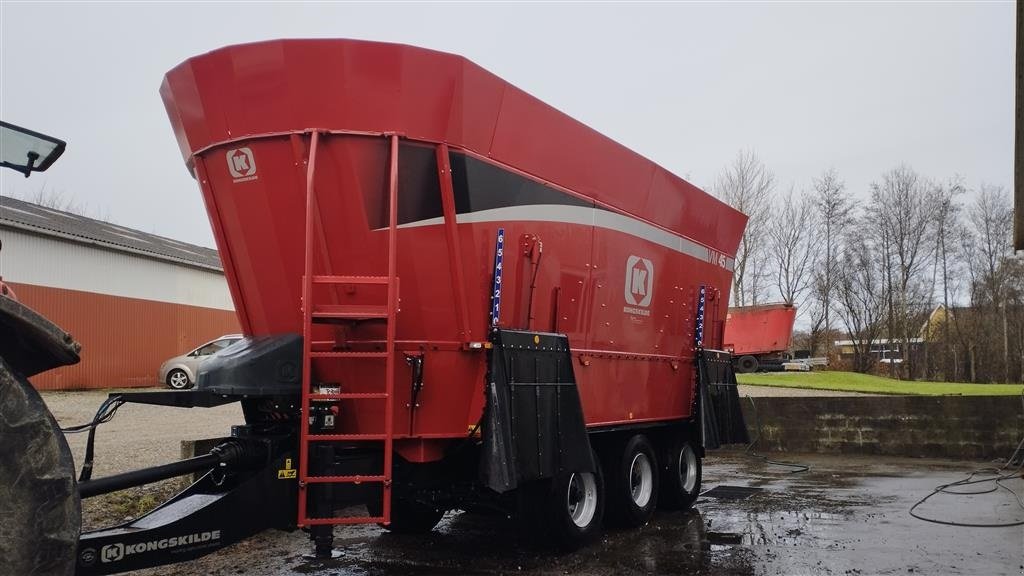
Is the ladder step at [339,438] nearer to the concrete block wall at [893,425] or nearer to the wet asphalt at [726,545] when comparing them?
the wet asphalt at [726,545]

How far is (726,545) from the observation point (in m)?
7.29

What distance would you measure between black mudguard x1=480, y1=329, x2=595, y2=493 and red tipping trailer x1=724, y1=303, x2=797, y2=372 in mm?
19990

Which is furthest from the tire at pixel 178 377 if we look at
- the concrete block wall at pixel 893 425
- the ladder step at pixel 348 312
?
the ladder step at pixel 348 312

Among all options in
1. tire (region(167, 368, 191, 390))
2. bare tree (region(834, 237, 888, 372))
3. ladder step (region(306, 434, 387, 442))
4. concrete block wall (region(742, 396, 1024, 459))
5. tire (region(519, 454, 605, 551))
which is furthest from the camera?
bare tree (region(834, 237, 888, 372))

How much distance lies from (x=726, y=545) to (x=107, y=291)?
22687 millimetres

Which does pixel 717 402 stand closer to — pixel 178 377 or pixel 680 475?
pixel 680 475

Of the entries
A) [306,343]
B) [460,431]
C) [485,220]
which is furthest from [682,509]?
[306,343]

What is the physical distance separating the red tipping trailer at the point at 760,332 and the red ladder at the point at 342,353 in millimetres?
21820

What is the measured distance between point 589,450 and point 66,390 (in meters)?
20.9

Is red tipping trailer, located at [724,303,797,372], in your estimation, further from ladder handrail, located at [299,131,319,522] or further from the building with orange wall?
ladder handrail, located at [299,131,319,522]

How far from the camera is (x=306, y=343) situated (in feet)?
15.6

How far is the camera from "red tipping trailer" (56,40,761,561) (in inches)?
194

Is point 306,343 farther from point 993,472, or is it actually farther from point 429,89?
point 993,472

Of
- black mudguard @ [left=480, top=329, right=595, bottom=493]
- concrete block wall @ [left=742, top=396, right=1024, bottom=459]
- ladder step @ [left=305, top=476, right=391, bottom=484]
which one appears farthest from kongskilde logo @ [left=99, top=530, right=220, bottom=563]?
concrete block wall @ [left=742, top=396, right=1024, bottom=459]
